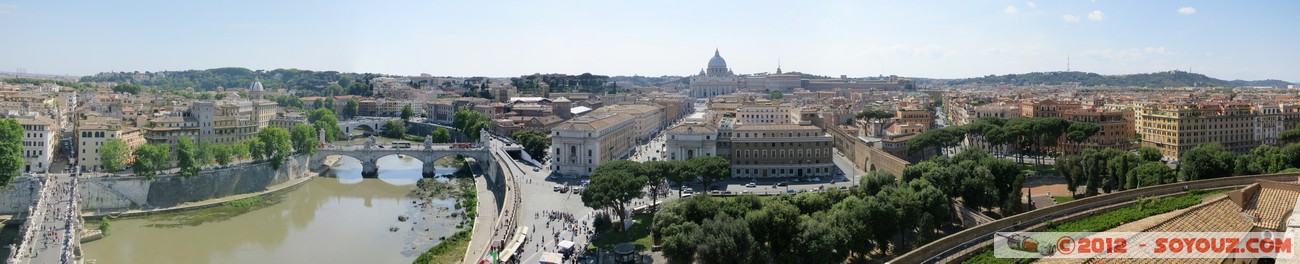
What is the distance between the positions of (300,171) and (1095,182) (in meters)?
30.7

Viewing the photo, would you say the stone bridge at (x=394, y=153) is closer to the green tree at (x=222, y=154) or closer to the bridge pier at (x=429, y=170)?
the bridge pier at (x=429, y=170)

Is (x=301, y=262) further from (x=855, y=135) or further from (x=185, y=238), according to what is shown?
(x=855, y=135)

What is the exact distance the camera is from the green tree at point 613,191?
21594mm

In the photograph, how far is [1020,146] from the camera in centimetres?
3512

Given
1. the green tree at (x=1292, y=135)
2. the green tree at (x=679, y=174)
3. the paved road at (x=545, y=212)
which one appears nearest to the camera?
the paved road at (x=545, y=212)

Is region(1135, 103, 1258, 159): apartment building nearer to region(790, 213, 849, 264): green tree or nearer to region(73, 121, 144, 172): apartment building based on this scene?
region(790, 213, 849, 264): green tree

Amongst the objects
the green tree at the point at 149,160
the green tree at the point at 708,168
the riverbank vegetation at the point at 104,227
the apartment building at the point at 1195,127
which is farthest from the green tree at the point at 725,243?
the apartment building at the point at 1195,127

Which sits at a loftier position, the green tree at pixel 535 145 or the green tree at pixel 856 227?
the green tree at pixel 535 145

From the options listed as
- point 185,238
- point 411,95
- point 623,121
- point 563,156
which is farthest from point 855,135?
point 411,95

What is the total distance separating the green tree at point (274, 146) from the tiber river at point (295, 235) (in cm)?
190

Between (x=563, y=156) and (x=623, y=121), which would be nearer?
(x=563, y=156)

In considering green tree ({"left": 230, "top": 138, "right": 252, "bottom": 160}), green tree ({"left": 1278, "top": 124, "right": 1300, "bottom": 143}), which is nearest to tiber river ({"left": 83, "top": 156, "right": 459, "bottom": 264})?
green tree ({"left": 230, "top": 138, "right": 252, "bottom": 160})

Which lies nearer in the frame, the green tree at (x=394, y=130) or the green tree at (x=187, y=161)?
the green tree at (x=187, y=161)

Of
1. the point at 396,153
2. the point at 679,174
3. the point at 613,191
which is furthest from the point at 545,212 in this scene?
the point at 396,153
